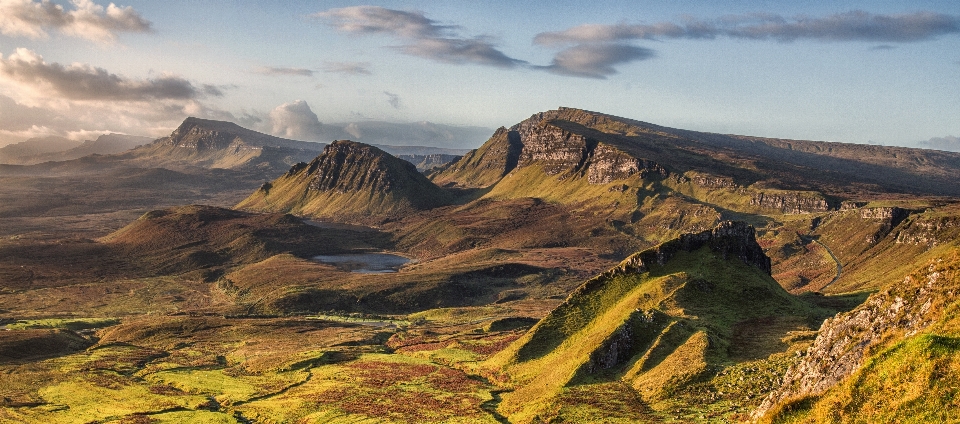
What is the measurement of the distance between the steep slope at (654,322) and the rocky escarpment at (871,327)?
21.6 meters

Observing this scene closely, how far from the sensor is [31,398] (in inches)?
4097

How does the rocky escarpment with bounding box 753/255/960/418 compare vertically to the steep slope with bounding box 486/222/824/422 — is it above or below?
above

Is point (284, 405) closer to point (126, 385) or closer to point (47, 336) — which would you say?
point (126, 385)

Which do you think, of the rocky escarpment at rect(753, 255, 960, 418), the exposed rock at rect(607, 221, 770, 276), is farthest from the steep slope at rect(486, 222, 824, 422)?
the rocky escarpment at rect(753, 255, 960, 418)

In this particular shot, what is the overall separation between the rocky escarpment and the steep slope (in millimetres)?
21606

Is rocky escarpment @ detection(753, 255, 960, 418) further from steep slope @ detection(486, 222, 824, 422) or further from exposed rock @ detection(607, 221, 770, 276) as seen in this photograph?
exposed rock @ detection(607, 221, 770, 276)

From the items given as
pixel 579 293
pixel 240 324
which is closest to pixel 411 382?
pixel 579 293

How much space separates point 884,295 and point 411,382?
63511 millimetres

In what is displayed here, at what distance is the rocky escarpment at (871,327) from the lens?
136ft

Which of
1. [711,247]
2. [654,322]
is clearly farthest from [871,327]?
[711,247]

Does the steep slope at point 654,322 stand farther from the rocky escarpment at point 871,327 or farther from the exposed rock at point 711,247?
the rocky escarpment at point 871,327

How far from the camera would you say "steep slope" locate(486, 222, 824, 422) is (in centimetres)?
7344

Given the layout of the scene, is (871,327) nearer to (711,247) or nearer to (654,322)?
(654,322)

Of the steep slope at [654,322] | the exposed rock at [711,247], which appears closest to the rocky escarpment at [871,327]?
the steep slope at [654,322]
